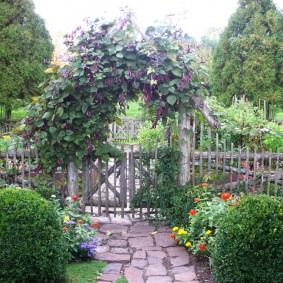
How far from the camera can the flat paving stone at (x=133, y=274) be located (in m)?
4.01

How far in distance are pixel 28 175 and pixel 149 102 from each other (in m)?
2.16

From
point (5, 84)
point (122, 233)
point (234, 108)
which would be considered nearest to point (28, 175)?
point (122, 233)

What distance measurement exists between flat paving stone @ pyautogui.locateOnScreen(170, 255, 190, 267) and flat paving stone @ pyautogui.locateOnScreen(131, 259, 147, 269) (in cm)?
32

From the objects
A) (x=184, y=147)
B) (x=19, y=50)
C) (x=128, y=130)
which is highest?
(x=19, y=50)

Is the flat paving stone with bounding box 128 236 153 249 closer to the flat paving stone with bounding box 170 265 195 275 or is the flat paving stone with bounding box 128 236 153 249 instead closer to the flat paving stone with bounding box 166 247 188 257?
the flat paving stone with bounding box 166 247 188 257

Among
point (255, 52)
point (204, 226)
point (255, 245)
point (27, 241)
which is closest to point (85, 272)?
point (27, 241)

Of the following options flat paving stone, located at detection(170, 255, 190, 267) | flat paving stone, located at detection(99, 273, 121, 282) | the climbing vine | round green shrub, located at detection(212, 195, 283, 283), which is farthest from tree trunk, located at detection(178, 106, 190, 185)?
round green shrub, located at detection(212, 195, 283, 283)

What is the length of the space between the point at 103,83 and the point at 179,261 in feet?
8.09

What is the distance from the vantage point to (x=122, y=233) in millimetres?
5430

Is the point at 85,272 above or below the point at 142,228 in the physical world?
below

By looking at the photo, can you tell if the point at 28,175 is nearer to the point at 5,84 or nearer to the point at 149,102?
the point at 149,102

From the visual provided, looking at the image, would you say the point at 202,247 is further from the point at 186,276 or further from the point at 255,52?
the point at 255,52

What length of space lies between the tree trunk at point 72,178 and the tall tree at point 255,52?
8.76m

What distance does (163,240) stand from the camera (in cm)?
515
